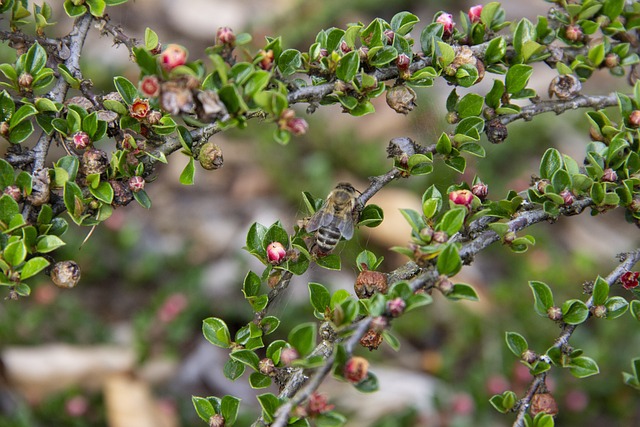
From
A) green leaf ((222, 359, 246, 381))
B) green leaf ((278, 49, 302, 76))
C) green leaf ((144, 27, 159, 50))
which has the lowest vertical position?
green leaf ((222, 359, 246, 381))

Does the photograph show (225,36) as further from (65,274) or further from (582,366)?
(582,366)

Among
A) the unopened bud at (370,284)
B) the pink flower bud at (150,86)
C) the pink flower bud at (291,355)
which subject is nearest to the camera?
the pink flower bud at (150,86)

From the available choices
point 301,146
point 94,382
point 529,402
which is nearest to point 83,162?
point 529,402

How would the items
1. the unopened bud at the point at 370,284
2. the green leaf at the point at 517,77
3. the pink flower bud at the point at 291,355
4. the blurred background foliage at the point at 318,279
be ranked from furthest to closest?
the blurred background foliage at the point at 318,279, the green leaf at the point at 517,77, the unopened bud at the point at 370,284, the pink flower bud at the point at 291,355

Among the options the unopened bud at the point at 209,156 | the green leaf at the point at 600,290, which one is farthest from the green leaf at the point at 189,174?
the green leaf at the point at 600,290

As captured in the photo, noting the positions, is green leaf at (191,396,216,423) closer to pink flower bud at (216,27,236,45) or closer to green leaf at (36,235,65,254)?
green leaf at (36,235,65,254)

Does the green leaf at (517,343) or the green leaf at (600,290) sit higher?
the green leaf at (600,290)

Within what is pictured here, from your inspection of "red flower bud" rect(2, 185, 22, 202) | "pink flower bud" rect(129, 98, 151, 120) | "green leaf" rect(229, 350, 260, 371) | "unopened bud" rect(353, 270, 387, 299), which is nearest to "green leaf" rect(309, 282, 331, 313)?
"unopened bud" rect(353, 270, 387, 299)

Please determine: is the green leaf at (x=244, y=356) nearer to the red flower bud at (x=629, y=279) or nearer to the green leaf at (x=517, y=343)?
the green leaf at (x=517, y=343)
